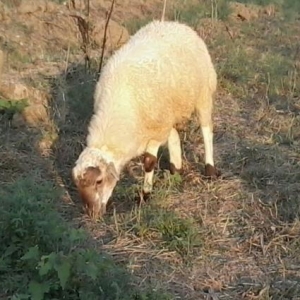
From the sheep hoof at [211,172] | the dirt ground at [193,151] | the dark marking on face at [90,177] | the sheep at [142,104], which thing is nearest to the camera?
the dirt ground at [193,151]

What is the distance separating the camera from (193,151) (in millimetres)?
7520

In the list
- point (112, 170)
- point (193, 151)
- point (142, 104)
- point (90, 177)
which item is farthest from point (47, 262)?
point (193, 151)

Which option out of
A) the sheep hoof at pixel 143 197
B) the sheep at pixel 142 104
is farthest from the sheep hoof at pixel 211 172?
the sheep hoof at pixel 143 197

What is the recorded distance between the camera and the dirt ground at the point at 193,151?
516 cm

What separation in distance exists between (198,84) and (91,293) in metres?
2.96

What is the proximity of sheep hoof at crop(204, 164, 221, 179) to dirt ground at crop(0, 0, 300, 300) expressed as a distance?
2.9 inches

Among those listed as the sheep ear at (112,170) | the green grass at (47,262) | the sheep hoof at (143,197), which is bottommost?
the sheep hoof at (143,197)

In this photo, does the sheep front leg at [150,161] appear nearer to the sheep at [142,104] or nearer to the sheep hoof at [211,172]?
the sheep at [142,104]

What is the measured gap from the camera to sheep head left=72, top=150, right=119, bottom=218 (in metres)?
5.89

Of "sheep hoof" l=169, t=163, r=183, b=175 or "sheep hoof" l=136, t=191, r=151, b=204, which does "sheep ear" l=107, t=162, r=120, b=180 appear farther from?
"sheep hoof" l=169, t=163, r=183, b=175

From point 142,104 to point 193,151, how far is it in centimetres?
137

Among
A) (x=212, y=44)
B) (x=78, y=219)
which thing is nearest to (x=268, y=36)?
(x=212, y=44)

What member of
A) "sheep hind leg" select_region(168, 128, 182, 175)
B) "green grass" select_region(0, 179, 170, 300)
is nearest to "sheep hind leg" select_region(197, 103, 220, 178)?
"sheep hind leg" select_region(168, 128, 182, 175)

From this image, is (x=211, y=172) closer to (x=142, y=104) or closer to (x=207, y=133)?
(x=207, y=133)
